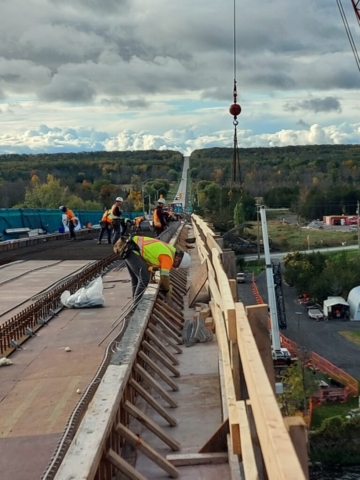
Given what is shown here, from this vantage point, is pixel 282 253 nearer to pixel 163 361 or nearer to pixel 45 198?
pixel 45 198

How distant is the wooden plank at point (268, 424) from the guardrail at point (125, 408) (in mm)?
1151

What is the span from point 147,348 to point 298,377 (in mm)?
24460

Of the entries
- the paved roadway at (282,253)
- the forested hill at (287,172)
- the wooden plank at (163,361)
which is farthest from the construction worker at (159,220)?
the forested hill at (287,172)

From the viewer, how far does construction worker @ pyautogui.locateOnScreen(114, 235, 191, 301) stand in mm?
10781

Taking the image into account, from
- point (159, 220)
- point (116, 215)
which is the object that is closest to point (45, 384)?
point (159, 220)

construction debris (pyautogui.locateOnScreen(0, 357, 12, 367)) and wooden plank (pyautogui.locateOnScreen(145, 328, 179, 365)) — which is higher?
wooden plank (pyautogui.locateOnScreen(145, 328, 179, 365))

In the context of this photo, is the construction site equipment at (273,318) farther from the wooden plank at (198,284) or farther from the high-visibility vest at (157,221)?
the wooden plank at (198,284)

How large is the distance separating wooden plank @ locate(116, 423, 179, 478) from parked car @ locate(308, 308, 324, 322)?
49.0 meters

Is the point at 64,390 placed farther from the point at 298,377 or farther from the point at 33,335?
the point at 298,377

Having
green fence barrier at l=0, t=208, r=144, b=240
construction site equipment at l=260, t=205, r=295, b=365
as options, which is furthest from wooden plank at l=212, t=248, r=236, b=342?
green fence barrier at l=0, t=208, r=144, b=240

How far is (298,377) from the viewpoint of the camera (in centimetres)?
3156

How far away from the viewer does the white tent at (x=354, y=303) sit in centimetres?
5431

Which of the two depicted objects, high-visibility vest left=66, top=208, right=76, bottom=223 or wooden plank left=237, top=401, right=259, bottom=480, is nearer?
wooden plank left=237, top=401, right=259, bottom=480

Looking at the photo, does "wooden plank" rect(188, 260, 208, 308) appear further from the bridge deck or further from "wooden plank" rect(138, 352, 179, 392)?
"wooden plank" rect(138, 352, 179, 392)
